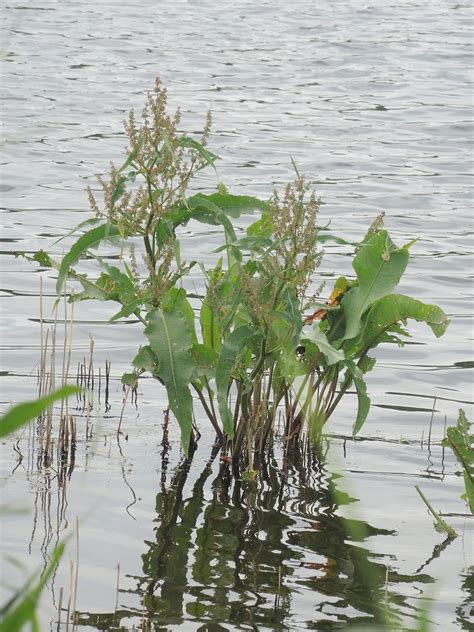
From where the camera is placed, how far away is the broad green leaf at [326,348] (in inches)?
216

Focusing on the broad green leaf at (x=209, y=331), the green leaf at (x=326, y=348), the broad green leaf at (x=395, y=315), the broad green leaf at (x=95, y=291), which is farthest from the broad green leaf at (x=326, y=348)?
the broad green leaf at (x=95, y=291)

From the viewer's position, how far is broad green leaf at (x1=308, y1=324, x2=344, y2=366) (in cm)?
549

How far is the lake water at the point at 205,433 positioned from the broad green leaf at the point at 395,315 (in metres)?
0.79

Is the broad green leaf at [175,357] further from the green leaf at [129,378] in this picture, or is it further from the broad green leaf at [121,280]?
the green leaf at [129,378]

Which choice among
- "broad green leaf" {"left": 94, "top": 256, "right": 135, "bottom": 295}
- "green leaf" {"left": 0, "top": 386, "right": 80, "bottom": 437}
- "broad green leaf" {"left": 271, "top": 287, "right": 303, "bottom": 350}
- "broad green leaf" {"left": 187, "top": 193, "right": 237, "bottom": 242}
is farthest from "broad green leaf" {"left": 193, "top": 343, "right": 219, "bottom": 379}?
"green leaf" {"left": 0, "top": 386, "right": 80, "bottom": 437}

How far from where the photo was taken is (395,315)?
572cm

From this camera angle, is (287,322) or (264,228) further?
(264,228)

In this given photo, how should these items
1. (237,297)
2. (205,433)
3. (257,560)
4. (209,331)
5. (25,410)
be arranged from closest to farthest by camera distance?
(25,410) → (257,560) → (237,297) → (209,331) → (205,433)

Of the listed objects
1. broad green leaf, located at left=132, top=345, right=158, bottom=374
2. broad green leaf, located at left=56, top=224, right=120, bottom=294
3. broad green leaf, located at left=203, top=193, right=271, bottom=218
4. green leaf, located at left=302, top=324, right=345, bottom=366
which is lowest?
broad green leaf, located at left=132, top=345, right=158, bottom=374

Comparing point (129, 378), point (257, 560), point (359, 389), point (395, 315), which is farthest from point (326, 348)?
point (257, 560)

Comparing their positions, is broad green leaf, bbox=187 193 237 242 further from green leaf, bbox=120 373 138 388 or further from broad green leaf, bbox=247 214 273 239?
green leaf, bbox=120 373 138 388

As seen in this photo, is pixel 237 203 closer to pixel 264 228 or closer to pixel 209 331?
pixel 264 228

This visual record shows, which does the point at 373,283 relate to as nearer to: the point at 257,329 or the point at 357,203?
the point at 257,329

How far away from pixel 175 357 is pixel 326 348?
718mm
